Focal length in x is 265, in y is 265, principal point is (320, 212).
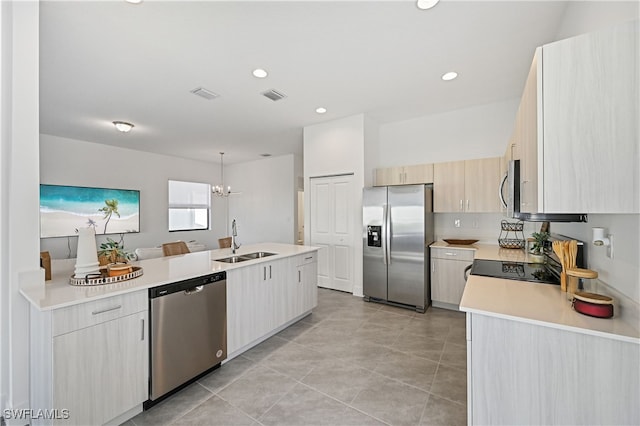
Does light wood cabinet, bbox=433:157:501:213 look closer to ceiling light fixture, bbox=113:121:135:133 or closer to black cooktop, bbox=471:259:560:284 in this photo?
black cooktop, bbox=471:259:560:284

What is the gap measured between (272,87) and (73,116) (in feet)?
11.6

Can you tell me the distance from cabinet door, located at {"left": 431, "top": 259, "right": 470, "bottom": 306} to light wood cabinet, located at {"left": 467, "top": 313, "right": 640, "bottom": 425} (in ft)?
8.03

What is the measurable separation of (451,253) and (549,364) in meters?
2.56

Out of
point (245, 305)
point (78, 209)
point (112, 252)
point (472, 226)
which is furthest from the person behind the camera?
point (78, 209)

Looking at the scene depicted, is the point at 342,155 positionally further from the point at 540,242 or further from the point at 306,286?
the point at 540,242

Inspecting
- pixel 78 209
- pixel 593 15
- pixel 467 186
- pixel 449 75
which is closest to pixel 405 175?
pixel 467 186

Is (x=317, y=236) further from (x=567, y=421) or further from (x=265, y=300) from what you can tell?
(x=567, y=421)

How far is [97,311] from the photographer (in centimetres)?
154

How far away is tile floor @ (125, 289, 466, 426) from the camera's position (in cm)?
176

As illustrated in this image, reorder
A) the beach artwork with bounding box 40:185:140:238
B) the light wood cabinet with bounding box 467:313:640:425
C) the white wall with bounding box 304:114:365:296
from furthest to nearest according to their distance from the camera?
the beach artwork with bounding box 40:185:140:238 < the white wall with bounding box 304:114:365:296 < the light wood cabinet with bounding box 467:313:640:425

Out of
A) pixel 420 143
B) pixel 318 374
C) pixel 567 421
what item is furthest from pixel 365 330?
pixel 420 143

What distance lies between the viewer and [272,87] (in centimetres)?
336

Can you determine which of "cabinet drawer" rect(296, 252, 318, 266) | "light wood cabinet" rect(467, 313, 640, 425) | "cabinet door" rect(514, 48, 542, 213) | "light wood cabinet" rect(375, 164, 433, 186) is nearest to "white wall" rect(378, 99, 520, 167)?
"light wood cabinet" rect(375, 164, 433, 186)

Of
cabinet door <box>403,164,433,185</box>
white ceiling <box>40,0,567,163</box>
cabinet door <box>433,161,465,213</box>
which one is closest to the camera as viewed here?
white ceiling <box>40,0,567,163</box>
